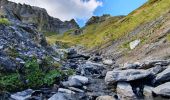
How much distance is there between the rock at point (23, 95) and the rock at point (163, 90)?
23.1 ft

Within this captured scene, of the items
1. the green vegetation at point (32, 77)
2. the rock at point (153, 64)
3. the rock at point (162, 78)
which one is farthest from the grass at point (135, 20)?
the rock at point (162, 78)

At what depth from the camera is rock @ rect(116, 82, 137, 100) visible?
63.6 feet

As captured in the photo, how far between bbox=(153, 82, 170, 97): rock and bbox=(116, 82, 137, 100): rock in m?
1.26

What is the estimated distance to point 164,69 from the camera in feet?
74.9

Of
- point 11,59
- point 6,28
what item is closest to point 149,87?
point 11,59

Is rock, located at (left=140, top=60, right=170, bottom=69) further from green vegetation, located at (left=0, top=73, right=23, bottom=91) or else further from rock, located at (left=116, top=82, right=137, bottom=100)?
green vegetation, located at (left=0, top=73, right=23, bottom=91)

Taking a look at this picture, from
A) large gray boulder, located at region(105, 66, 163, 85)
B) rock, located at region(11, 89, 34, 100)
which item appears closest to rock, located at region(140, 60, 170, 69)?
large gray boulder, located at region(105, 66, 163, 85)

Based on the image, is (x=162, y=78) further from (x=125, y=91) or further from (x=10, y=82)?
(x=10, y=82)

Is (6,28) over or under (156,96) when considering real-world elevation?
over

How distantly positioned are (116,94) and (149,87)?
6.46 feet

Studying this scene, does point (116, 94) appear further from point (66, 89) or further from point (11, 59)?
point (11, 59)

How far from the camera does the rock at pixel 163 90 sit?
1860cm

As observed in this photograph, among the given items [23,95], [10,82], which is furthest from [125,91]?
[10,82]

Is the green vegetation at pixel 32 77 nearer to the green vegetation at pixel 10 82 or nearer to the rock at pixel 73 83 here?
the green vegetation at pixel 10 82
